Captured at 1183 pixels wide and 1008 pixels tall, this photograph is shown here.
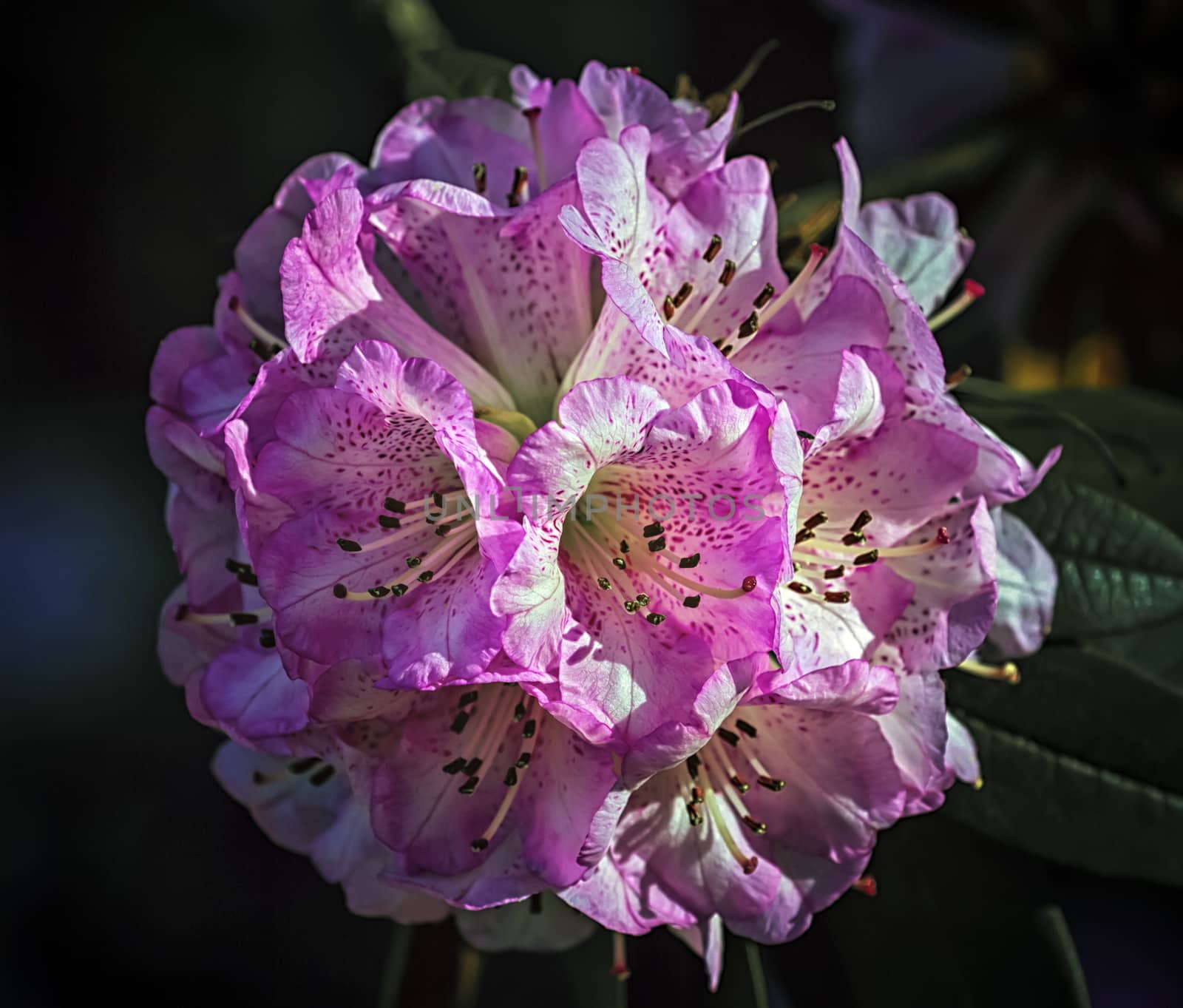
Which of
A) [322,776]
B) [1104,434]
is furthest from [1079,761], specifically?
[322,776]

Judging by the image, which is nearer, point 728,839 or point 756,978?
point 728,839

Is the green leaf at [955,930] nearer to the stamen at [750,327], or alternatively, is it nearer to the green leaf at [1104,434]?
the green leaf at [1104,434]

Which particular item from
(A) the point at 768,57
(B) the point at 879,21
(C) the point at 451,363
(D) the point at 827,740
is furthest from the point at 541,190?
(A) the point at 768,57

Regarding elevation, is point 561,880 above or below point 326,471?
below

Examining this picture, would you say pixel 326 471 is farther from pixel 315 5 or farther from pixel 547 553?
pixel 315 5

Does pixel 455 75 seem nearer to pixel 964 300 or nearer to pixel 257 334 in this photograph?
pixel 257 334

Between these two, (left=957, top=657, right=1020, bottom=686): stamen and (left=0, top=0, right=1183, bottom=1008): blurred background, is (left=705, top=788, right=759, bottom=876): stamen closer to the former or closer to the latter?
Answer: (left=957, top=657, right=1020, bottom=686): stamen
